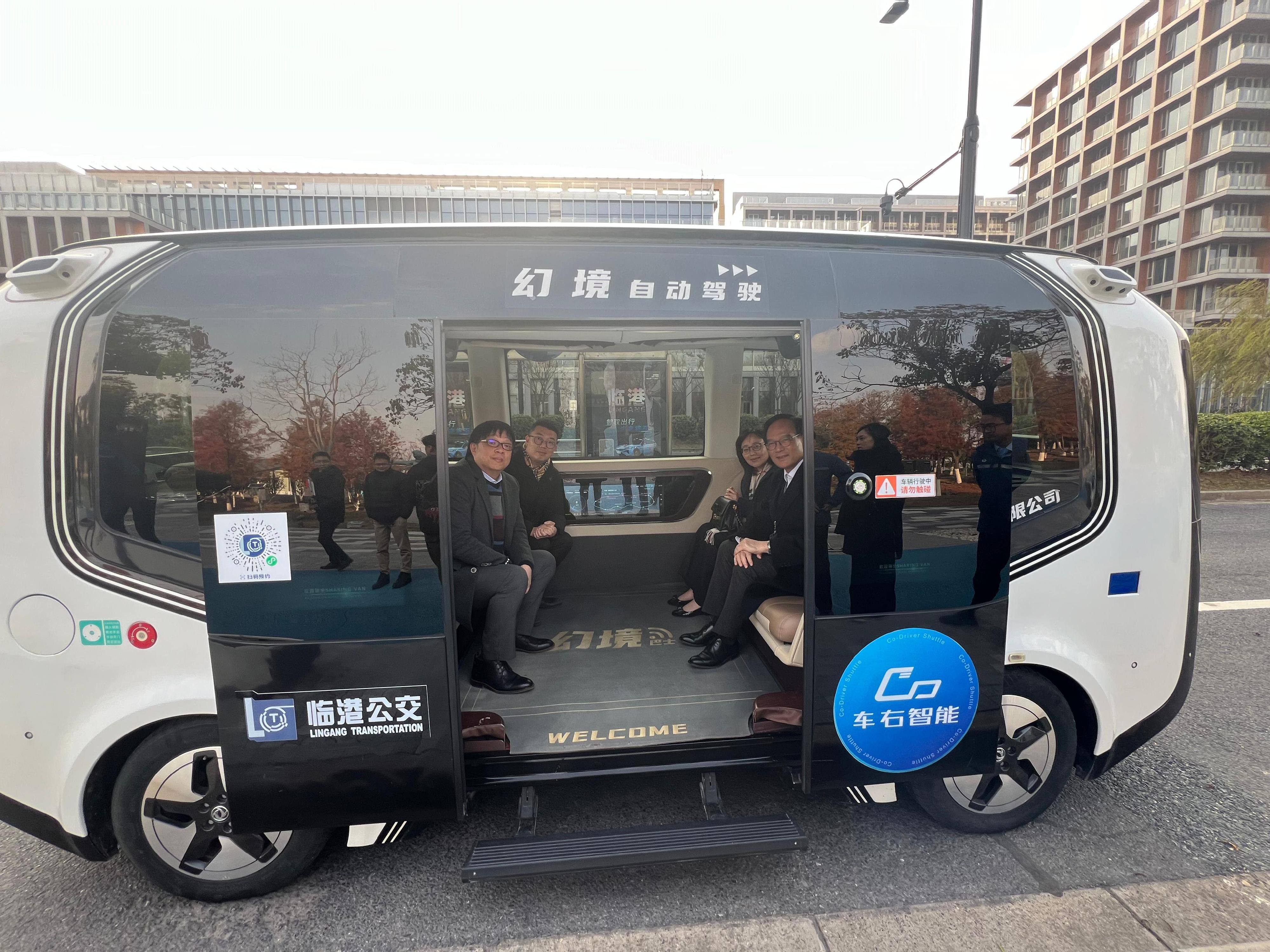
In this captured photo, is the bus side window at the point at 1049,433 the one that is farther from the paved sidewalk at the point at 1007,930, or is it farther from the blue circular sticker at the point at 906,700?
the paved sidewalk at the point at 1007,930

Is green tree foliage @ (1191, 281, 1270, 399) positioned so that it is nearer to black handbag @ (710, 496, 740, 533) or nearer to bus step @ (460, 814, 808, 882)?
black handbag @ (710, 496, 740, 533)

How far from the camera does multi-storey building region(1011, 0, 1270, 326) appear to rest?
33812mm

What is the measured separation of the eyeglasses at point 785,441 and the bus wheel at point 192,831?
2.80 meters

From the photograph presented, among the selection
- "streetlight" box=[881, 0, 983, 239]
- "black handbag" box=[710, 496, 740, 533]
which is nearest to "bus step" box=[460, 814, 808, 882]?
"black handbag" box=[710, 496, 740, 533]

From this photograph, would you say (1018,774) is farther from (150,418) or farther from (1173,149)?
(1173,149)

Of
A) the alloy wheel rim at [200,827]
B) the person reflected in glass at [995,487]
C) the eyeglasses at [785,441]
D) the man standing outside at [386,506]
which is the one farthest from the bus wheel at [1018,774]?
the alloy wheel rim at [200,827]

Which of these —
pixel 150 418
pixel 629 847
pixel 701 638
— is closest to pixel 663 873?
pixel 629 847

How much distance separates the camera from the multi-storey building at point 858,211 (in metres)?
57.4

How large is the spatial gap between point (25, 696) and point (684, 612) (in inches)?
130

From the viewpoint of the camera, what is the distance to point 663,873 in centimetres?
239

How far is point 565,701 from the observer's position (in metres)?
2.94

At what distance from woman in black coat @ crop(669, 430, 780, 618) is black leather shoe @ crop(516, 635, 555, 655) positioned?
1.00m

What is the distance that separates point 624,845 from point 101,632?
1.94 metres

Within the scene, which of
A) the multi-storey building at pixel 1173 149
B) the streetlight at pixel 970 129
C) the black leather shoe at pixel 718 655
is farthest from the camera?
the multi-storey building at pixel 1173 149
